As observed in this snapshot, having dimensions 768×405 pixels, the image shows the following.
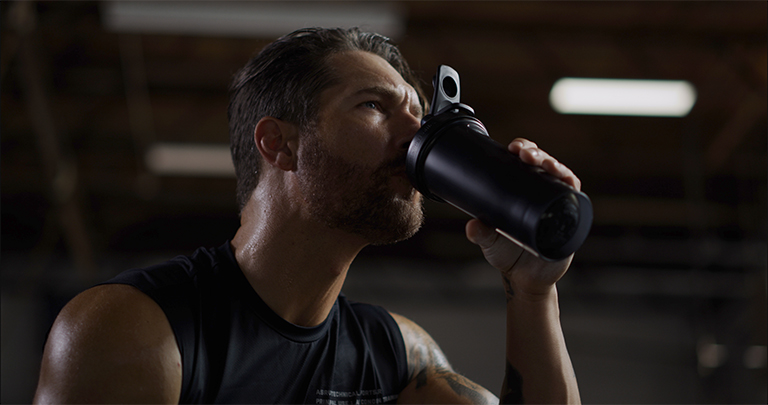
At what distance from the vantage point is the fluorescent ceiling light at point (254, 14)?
11.0ft

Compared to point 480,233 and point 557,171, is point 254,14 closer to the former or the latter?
point 480,233

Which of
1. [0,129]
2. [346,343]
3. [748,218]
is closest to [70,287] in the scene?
[0,129]

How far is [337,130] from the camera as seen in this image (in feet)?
4.63

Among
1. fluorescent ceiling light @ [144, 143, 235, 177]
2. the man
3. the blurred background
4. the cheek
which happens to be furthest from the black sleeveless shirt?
fluorescent ceiling light @ [144, 143, 235, 177]

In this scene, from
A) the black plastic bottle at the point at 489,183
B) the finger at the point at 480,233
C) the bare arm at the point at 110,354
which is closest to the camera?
the black plastic bottle at the point at 489,183

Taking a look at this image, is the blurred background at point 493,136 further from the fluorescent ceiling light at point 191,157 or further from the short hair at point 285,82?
the short hair at point 285,82

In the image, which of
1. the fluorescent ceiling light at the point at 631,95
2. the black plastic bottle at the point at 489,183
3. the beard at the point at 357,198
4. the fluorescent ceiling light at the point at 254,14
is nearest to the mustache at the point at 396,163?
the beard at the point at 357,198

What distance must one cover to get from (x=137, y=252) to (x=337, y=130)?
27.4 feet

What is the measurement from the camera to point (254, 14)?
11.4 feet

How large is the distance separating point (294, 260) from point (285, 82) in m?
0.46

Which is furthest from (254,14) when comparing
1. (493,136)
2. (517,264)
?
(493,136)

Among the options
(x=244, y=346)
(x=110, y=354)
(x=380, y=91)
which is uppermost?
(x=380, y=91)

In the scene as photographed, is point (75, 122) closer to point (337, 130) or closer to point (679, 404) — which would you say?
point (337, 130)

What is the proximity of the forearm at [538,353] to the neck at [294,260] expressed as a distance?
1.36ft
